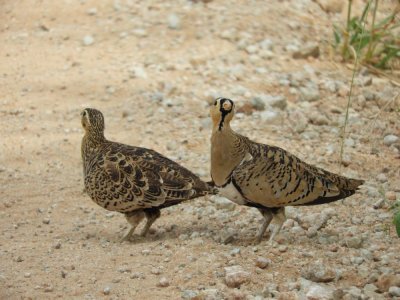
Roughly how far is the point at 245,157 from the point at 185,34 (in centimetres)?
444

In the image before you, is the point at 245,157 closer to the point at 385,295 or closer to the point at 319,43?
the point at 385,295

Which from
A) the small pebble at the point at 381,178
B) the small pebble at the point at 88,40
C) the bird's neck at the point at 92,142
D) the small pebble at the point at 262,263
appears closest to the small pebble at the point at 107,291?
the small pebble at the point at 262,263

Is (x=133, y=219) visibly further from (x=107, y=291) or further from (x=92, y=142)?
(x=107, y=291)

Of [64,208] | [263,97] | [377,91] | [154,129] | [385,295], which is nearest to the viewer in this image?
[385,295]

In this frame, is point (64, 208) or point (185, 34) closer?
point (64, 208)

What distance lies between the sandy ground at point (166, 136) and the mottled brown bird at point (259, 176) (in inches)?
12.9

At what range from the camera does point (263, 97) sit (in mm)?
7629

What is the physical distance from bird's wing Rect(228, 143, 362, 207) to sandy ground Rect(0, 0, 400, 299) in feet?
1.10

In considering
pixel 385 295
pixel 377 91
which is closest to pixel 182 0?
pixel 377 91

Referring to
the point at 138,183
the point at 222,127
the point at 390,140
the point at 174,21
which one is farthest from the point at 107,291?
the point at 174,21

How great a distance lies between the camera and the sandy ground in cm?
414

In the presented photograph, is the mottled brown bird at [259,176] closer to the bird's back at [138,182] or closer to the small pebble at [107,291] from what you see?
the bird's back at [138,182]

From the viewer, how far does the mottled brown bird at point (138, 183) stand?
16.2ft

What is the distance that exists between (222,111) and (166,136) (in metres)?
2.47
